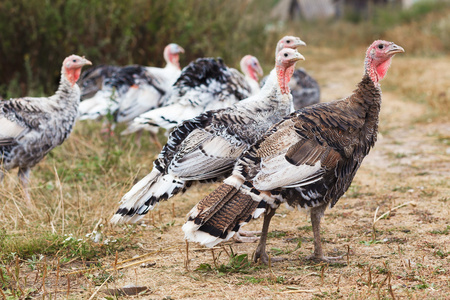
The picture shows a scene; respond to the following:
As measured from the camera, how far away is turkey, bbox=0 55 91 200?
16.2 feet

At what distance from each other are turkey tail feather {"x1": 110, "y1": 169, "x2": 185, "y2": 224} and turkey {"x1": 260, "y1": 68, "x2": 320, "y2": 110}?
13.2 ft

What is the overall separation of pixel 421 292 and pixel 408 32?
45.2 ft

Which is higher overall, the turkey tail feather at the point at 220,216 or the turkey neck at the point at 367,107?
the turkey neck at the point at 367,107

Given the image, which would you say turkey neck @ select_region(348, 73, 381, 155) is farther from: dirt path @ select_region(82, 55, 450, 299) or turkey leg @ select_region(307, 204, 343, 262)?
dirt path @ select_region(82, 55, 450, 299)

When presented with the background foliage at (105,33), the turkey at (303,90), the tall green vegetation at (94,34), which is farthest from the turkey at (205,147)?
the tall green vegetation at (94,34)

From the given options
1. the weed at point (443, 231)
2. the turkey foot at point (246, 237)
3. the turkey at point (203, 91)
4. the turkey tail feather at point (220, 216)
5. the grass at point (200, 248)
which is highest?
the turkey at point (203, 91)

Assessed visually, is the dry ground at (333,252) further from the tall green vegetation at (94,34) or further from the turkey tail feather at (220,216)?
the tall green vegetation at (94,34)

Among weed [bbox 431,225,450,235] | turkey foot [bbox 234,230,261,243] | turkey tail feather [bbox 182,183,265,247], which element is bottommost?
turkey foot [bbox 234,230,261,243]

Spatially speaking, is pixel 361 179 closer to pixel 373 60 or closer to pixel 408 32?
pixel 373 60

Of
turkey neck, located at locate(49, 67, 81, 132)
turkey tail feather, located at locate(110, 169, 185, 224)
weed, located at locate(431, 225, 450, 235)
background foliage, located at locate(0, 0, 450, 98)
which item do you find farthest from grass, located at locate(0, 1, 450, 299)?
background foliage, located at locate(0, 0, 450, 98)

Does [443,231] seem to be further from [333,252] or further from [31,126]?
[31,126]

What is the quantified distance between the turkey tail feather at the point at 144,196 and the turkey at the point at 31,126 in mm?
1170

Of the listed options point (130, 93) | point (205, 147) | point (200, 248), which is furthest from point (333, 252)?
point (130, 93)

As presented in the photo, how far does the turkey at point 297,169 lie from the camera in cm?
336
